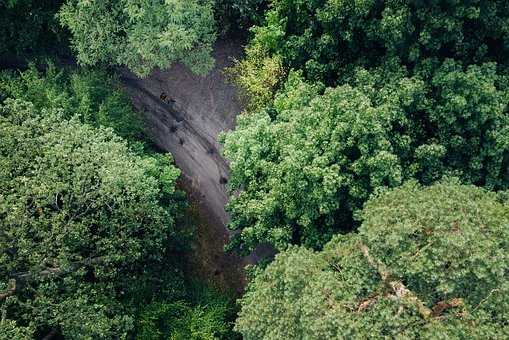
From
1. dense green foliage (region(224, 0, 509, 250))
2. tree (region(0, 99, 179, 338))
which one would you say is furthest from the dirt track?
dense green foliage (region(224, 0, 509, 250))

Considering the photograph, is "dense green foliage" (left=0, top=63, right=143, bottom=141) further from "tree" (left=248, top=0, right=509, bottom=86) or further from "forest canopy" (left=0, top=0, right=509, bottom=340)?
"tree" (left=248, top=0, right=509, bottom=86)

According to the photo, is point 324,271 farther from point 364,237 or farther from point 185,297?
point 185,297

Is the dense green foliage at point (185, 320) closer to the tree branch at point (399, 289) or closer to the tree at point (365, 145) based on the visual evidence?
the tree at point (365, 145)

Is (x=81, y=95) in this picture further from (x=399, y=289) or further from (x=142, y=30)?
(x=399, y=289)

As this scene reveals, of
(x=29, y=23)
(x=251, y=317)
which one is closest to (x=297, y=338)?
(x=251, y=317)

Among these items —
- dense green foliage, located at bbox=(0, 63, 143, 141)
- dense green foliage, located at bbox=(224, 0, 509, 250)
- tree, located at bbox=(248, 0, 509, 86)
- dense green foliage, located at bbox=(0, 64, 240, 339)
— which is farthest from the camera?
dense green foliage, located at bbox=(0, 63, 143, 141)

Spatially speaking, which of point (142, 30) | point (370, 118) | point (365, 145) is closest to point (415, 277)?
point (365, 145)
